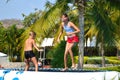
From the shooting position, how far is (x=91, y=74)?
1006 centimetres

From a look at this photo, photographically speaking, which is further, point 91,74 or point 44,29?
point 44,29

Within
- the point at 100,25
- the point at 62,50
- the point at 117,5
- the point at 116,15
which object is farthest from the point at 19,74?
the point at 116,15

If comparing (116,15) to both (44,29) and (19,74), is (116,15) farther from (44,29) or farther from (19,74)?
(19,74)

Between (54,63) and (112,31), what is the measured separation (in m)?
7.61

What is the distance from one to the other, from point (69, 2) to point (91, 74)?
9.23 metres

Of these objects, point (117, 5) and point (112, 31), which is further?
point (117, 5)

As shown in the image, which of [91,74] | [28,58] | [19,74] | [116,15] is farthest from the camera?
[116,15]

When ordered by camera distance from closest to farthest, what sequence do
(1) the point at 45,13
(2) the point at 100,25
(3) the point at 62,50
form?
(2) the point at 100,25, (1) the point at 45,13, (3) the point at 62,50

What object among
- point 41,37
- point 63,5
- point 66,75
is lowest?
point 66,75

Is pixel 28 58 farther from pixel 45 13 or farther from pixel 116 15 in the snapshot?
pixel 116 15

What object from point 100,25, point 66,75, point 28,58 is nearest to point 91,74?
point 66,75

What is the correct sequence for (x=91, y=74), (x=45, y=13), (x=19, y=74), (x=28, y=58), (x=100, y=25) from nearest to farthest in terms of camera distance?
(x=91, y=74) < (x=19, y=74) < (x=28, y=58) < (x=100, y=25) < (x=45, y=13)

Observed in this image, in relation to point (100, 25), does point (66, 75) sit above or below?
below

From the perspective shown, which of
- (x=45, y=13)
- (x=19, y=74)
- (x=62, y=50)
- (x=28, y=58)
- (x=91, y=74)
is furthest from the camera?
(x=62, y=50)
